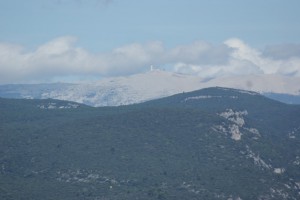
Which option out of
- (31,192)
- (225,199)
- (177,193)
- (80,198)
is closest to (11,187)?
(31,192)

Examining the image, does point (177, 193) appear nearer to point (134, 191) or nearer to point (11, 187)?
point (134, 191)

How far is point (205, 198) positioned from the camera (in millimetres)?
197000

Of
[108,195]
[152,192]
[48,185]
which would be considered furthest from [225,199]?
[48,185]

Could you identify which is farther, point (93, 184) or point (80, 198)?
point (93, 184)

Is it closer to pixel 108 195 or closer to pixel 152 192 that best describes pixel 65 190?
pixel 108 195

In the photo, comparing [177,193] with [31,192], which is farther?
[177,193]

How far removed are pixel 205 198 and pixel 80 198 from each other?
36.8 metres

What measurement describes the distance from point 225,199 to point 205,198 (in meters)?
6.44

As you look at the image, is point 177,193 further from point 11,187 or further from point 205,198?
point 11,187

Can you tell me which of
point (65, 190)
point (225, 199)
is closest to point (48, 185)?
point (65, 190)

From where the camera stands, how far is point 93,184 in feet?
654

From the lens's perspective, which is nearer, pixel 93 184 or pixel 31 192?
pixel 31 192

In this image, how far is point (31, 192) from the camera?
186 meters

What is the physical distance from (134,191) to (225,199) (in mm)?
26835
